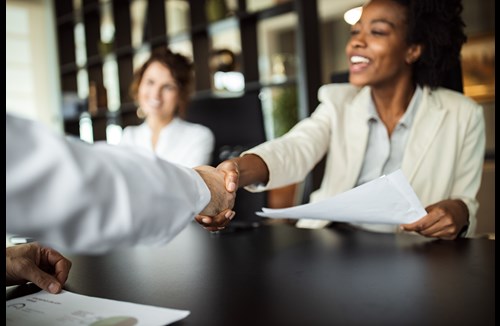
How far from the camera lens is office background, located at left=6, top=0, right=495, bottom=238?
10.3ft

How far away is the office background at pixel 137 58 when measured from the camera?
3.15 m

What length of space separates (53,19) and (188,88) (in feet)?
9.86

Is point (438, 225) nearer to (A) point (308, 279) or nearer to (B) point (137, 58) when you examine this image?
(A) point (308, 279)

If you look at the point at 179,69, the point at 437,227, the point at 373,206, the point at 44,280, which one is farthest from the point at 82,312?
the point at 179,69

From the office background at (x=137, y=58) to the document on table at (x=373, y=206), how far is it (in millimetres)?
1871

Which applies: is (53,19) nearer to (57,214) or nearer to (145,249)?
(145,249)

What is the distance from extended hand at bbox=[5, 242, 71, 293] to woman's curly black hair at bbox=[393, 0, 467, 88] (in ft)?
2.93

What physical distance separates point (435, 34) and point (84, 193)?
1.04m

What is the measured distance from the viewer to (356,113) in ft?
4.59

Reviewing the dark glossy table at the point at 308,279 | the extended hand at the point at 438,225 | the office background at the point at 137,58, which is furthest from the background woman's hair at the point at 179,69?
the extended hand at the point at 438,225

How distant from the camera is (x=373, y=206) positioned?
2.83 feet

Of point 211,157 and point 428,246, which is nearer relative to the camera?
point 428,246

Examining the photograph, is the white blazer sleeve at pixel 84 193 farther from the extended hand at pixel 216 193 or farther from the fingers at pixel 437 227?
the fingers at pixel 437 227

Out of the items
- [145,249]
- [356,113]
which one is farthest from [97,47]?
[145,249]
